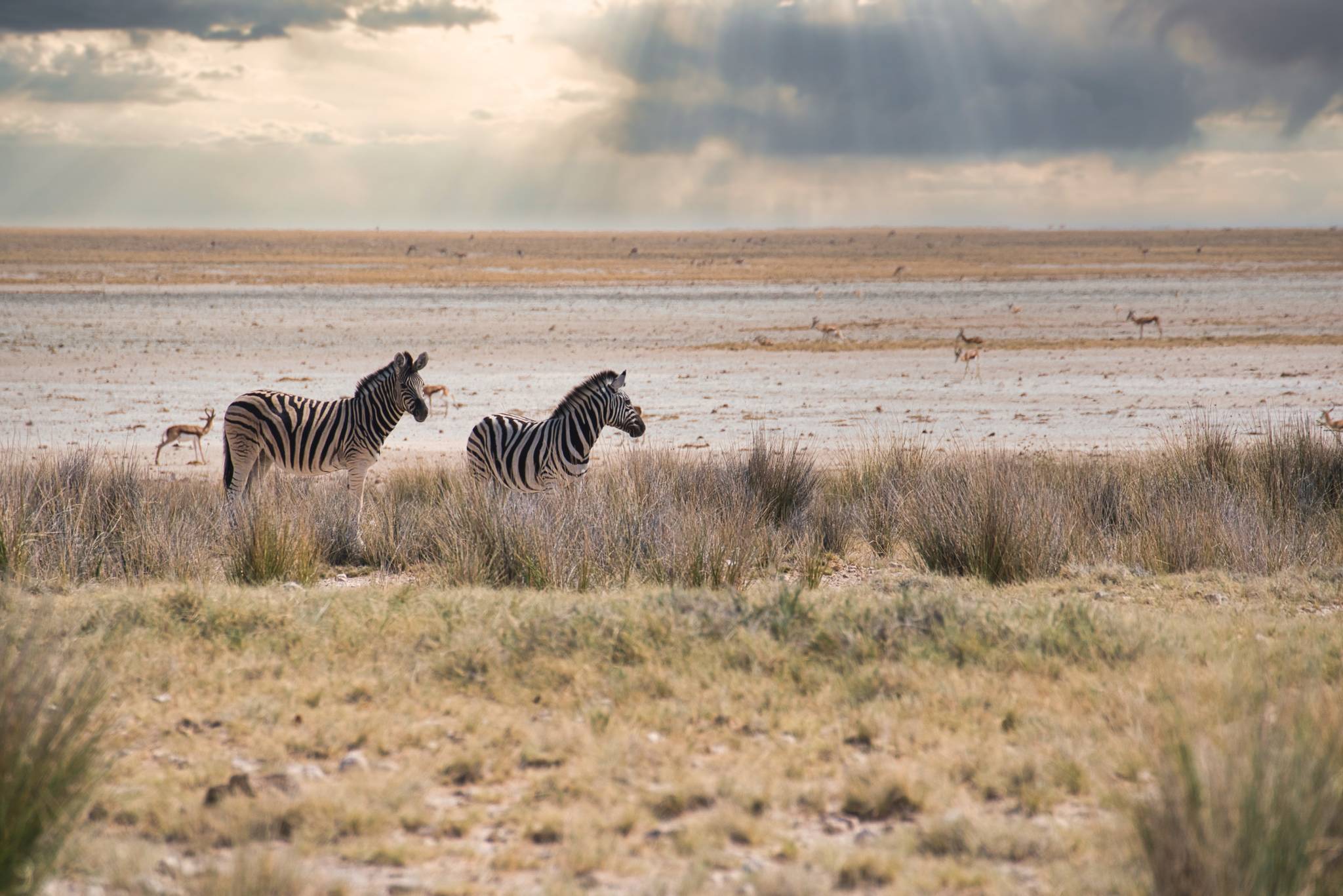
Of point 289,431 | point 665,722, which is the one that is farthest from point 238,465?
point 665,722

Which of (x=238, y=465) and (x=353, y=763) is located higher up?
(x=238, y=465)

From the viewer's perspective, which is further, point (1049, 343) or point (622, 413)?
point (1049, 343)

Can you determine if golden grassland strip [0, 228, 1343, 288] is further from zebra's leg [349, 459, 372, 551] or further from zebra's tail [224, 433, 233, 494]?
zebra's leg [349, 459, 372, 551]

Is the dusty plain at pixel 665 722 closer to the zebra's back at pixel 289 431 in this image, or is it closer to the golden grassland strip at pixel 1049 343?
the zebra's back at pixel 289 431

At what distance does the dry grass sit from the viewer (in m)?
9.07

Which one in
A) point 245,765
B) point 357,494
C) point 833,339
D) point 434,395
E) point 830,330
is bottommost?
point 245,765

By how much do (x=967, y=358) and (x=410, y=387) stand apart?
16361 mm

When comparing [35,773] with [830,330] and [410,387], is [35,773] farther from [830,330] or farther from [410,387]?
→ [830,330]

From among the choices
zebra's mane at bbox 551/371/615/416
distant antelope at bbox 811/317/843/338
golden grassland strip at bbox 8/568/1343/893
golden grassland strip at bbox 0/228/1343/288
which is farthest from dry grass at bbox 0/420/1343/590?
golden grassland strip at bbox 0/228/1343/288

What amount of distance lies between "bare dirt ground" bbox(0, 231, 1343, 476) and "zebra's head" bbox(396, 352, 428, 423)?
4715 millimetres

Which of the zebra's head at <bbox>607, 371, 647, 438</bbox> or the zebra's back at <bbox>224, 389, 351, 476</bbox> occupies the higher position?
the zebra's head at <bbox>607, 371, 647, 438</bbox>

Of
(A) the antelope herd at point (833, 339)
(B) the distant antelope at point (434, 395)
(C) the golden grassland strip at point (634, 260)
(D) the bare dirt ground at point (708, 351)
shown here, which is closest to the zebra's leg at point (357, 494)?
(A) the antelope herd at point (833, 339)

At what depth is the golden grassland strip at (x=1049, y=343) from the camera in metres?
29.6

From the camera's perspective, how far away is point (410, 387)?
472 inches
